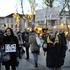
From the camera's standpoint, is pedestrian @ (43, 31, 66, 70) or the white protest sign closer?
pedestrian @ (43, 31, 66, 70)

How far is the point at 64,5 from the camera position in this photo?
38.9m

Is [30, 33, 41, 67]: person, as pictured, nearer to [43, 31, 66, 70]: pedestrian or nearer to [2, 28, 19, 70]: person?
[2, 28, 19, 70]: person

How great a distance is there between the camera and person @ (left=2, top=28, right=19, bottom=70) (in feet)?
37.7

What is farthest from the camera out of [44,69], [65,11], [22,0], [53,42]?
[22,0]

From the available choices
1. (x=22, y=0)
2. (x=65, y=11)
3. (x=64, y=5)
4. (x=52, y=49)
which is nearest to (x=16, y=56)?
(x=52, y=49)

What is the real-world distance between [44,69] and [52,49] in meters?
4.63

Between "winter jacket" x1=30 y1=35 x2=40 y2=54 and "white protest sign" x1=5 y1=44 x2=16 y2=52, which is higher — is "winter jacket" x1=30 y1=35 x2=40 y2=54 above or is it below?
below

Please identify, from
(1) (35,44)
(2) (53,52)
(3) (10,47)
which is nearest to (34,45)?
(1) (35,44)

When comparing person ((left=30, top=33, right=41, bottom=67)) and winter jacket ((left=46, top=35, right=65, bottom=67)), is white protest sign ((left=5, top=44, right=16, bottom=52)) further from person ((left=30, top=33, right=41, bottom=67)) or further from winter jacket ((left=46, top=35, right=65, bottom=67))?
person ((left=30, top=33, right=41, bottom=67))

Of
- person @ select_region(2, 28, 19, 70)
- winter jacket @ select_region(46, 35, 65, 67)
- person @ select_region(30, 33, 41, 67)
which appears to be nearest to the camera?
winter jacket @ select_region(46, 35, 65, 67)

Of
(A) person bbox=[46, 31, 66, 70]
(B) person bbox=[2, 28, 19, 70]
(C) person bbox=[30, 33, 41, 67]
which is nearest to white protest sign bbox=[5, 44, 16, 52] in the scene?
(B) person bbox=[2, 28, 19, 70]

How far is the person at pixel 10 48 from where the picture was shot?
37.7ft

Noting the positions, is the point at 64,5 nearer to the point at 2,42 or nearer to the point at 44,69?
the point at 44,69

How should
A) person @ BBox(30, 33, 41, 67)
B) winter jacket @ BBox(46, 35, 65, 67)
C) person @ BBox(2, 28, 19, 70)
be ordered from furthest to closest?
person @ BBox(30, 33, 41, 67) < person @ BBox(2, 28, 19, 70) < winter jacket @ BBox(46, 35, 65, 67)
